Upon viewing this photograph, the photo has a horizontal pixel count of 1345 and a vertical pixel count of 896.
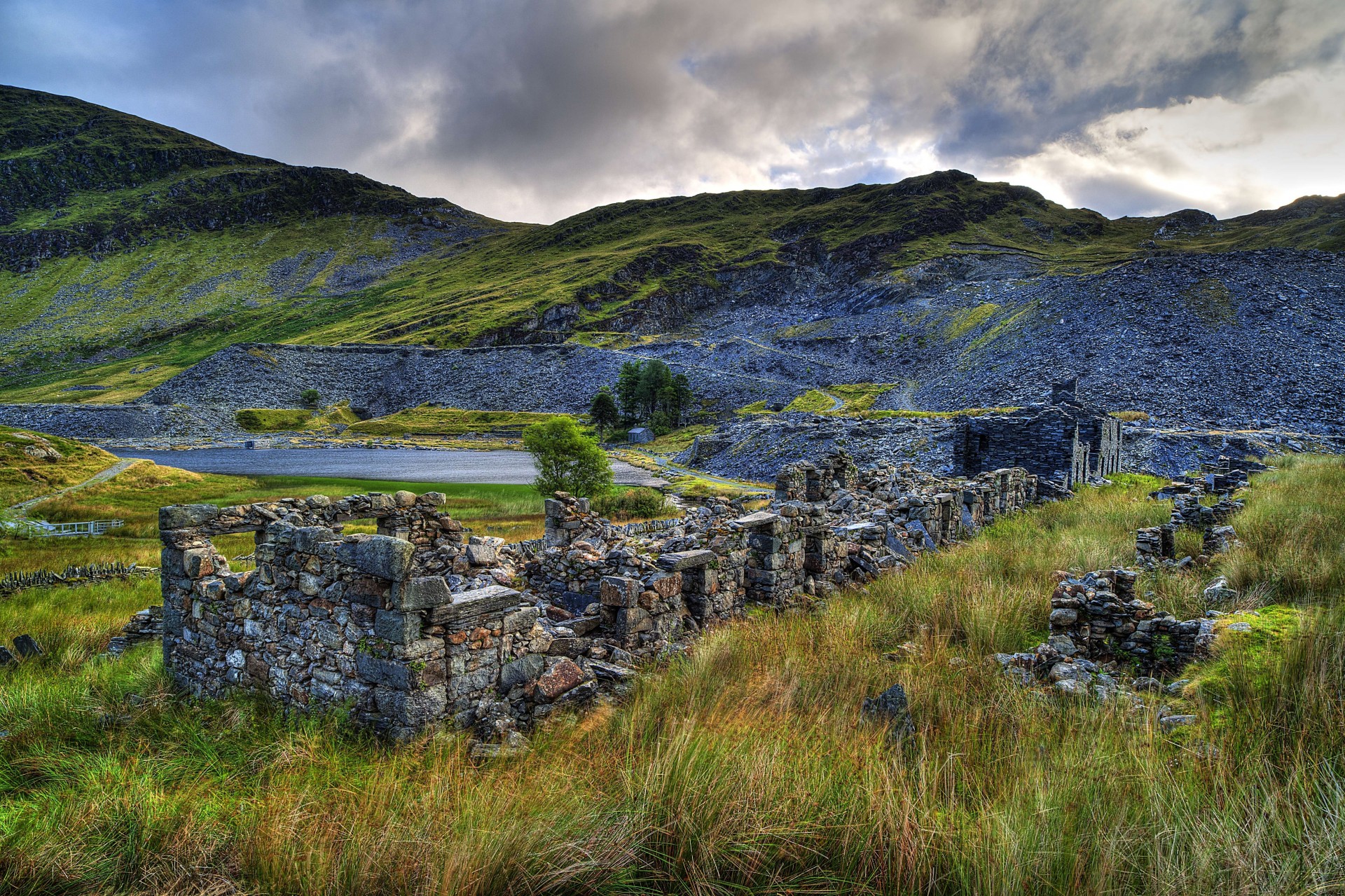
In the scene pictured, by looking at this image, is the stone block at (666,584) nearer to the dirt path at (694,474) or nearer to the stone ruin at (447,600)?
the stone ruin at (447,600)

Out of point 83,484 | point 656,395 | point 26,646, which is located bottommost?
point 83,484

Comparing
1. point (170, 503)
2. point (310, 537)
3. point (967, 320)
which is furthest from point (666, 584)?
point (967, 320)

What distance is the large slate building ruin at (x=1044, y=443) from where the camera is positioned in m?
24.7

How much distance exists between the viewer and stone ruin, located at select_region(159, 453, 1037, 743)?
225 inches

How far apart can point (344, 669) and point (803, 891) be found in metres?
5.09

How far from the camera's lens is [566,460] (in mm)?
36344

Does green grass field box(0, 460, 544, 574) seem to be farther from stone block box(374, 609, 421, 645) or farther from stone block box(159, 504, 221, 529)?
stone block box(374, 609, 421, 645)

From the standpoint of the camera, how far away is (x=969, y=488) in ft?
56.1

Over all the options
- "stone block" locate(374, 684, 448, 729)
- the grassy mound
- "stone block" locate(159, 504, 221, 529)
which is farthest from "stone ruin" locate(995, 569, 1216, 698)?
the grassy mound

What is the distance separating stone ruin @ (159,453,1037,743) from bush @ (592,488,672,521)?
19269 millimetres

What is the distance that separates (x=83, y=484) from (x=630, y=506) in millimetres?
37040

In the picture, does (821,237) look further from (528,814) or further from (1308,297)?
(528,814)

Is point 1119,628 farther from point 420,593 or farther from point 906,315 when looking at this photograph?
point 906,315

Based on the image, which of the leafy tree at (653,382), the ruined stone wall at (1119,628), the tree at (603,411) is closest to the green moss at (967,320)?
the leafy tree at (653,382)
